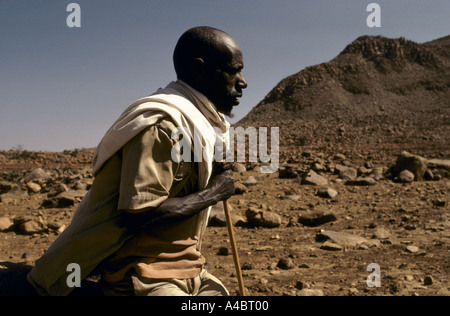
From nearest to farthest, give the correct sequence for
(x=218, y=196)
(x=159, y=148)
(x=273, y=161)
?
(x=159, y=148) → (x=218, y=196) → (x=273, y=161)

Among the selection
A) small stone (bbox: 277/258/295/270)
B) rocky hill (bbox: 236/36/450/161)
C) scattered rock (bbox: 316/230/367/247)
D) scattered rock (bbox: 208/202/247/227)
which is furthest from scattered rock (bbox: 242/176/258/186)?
rocky hill (bbox: 236/36/450/161)

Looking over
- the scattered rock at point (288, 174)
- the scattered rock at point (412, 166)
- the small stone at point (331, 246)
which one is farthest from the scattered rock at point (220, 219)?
the scattered rock at point (412, 166)

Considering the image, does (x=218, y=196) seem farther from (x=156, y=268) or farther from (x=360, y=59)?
(x=360, y=59)

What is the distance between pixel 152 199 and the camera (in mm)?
1892

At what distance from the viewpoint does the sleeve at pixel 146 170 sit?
1.86 metres

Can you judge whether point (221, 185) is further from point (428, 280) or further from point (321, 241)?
point (321, 241)

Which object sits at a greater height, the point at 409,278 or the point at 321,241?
the point at 321,241

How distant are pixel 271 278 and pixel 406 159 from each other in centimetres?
601

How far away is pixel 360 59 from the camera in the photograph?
1690 inches

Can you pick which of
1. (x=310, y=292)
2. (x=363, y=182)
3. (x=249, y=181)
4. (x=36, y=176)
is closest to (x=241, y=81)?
(x=310, y=292)

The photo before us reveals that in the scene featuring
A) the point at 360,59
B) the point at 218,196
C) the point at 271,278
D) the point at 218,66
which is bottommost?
the point at 271,278

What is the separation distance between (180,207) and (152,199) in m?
0.16

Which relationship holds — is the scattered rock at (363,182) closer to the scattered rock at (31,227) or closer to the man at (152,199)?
the scattered rock at (31,227)

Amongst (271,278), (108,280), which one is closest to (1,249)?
(271,278)
